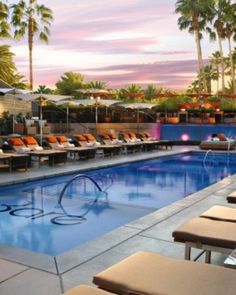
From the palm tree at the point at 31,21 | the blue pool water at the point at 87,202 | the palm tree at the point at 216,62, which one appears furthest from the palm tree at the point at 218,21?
the palm tree at the point at 216,62

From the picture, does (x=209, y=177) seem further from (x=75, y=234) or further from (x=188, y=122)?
(x=188, y=122)

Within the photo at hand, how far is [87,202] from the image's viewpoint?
897 centimetres

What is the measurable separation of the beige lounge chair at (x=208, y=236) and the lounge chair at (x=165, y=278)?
802 mm

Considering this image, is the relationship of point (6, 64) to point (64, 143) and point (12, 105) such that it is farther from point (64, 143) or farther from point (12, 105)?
point (64, 143)

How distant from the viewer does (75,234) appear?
6.64m

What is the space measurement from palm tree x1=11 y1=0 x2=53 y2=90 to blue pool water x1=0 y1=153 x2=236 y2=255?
18745 millimetres

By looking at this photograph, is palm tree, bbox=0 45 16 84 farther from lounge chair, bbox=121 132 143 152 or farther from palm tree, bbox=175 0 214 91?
lounge chair, bbox=121 132 143 152

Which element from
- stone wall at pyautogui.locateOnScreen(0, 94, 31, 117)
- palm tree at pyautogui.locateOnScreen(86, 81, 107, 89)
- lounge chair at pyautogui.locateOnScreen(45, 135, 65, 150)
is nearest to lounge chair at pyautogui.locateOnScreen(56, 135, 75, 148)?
lounge chair at pyautogui.locateOnScreen(45, 135, 65, 150)

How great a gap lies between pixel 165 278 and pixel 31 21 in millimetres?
29840

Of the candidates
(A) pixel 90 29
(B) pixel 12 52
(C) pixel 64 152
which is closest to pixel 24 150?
(C) pixel 64 152

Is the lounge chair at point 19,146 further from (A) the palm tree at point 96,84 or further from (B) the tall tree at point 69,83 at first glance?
(A) the palm tree at point 96,84

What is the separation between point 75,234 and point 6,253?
2092mm

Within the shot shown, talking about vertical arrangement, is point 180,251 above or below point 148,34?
below

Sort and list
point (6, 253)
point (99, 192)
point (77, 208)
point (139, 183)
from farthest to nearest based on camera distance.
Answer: point (139, 183), point (99, 192), point (77, 208), point (6, 253)
